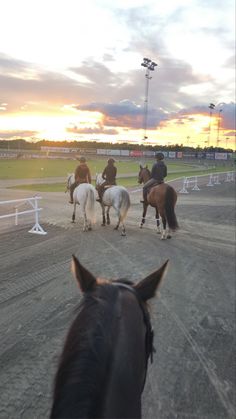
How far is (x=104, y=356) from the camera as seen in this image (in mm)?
1503

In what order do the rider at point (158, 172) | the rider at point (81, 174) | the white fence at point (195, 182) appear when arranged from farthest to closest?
the white fence at point (195, 182) → the rider at point (81, 174) → the rider at point (158, 172)

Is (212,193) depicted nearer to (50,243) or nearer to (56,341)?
(50,243)

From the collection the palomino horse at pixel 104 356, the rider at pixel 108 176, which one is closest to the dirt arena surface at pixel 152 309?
the palomino horse at pixel 104 356

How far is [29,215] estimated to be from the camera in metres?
17.5

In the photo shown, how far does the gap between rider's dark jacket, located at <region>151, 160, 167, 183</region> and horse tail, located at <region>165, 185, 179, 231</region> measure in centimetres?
88

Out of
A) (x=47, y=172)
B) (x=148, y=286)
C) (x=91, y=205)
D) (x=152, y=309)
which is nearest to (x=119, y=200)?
(x=91, y=205)

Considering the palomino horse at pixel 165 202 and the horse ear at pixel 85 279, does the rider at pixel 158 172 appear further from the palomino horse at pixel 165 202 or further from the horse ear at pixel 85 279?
the horse ear at pixel 85 279

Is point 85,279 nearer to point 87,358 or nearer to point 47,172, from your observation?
point 87,358

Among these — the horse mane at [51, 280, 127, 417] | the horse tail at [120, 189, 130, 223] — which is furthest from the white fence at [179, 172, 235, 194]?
the horse mane at [51, 280, 127, 417]

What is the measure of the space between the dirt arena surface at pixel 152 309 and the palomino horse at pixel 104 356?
38 cm

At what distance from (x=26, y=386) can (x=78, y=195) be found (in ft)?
34.2

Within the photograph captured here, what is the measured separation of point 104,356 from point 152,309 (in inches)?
28.6

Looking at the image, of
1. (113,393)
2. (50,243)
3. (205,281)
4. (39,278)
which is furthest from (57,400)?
Answer: (50,243)

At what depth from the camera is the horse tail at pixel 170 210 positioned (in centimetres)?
1382
